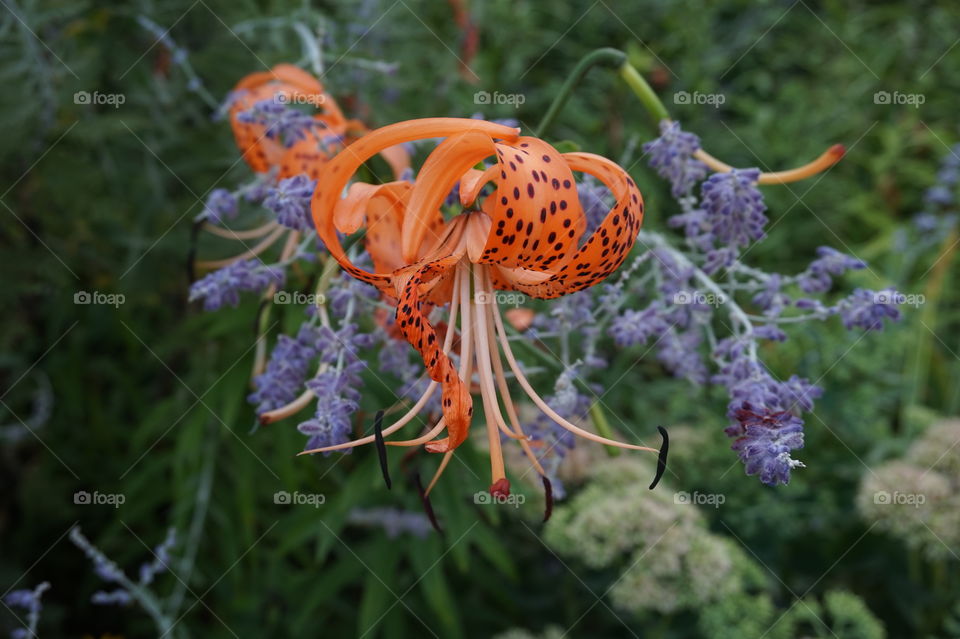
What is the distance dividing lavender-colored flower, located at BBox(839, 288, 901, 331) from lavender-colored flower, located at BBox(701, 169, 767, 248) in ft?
0.62

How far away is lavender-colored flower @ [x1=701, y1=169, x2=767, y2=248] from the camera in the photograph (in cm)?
120

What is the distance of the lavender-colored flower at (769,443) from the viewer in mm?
989

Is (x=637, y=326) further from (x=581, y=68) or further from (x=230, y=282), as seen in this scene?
(x=230, y=282)

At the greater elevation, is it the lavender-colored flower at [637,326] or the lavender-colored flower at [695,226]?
the lavender-colored flower at [695,226]

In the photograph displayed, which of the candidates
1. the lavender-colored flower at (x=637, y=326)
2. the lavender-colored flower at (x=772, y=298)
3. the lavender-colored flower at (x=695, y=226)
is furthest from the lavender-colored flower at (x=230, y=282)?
the lavender-colored flower at (x=772, y=298)

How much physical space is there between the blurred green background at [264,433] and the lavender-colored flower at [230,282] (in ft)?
1.27

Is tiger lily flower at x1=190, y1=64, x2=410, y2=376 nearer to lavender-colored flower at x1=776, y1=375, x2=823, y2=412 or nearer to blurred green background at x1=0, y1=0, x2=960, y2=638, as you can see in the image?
blurred green background at x1=0, y1=0, x2=960, y2=638

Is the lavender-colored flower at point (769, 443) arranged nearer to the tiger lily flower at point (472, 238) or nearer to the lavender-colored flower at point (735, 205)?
the tiger lily flower at point (472, 238)

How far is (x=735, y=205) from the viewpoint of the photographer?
122 cm

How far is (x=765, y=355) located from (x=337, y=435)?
1.28 metres

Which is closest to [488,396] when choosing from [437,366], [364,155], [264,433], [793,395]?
[437,366]

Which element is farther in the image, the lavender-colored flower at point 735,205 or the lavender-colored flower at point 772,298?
the lavender-colored flower at point 772,298

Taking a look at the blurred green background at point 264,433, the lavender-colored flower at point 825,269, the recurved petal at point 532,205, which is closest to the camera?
the recurved petal at point 532,205

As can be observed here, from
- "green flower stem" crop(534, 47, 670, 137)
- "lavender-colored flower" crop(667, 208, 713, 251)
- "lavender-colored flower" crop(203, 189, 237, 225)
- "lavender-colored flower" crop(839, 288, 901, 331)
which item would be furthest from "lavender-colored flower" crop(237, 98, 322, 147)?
"lavender-colored flower" crop(839, 288, 901, 331)
